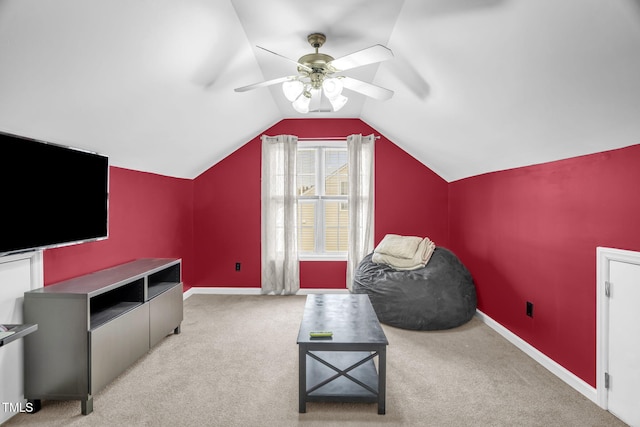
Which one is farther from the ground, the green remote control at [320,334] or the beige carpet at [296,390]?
the green remote control at [320,334]

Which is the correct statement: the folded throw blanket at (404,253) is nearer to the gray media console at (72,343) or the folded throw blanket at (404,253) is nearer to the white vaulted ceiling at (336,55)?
the white vaulted ceiling at (336,55)

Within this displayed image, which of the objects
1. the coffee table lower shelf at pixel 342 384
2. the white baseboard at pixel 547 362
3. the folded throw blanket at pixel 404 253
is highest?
the folded throw blanket at pixel 404 253

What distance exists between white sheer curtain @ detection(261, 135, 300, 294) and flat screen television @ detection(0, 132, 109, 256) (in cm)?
211

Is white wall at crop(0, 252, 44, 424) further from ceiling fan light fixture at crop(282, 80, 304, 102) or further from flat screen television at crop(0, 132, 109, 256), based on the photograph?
ceiling fan light fixture at crop(282, 80, 304, 102)

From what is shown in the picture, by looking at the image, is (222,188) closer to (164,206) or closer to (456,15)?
(164,206)

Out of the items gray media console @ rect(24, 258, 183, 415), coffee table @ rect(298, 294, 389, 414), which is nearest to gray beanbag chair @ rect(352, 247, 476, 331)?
coffee table @ rect(298, 294, 389, 414)

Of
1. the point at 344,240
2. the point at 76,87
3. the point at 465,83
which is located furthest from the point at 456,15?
the point at 344,240

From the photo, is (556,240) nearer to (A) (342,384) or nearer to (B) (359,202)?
(A) (342,384)

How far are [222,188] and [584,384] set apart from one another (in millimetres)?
4212

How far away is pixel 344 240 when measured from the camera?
4656mm

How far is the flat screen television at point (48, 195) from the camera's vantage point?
1.73 meters

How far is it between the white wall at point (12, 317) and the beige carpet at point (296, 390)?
137 mm

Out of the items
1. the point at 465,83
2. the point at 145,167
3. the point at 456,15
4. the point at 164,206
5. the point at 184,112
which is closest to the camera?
the point at 456,15

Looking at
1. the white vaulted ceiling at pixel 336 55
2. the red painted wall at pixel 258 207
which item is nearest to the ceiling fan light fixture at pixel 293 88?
the white vaulted ceiling at pixel 336 55
